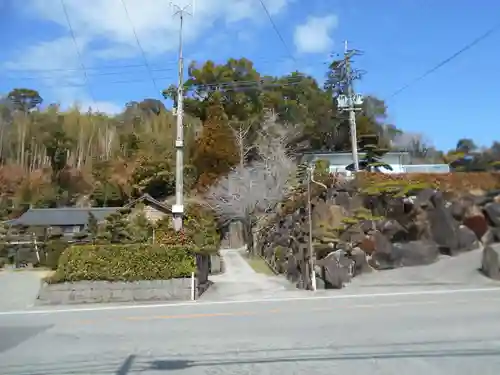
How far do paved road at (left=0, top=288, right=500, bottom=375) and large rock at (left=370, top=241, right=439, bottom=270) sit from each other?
19.6 feet

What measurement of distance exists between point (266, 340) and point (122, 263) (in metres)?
8.02

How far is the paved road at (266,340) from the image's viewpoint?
221 inches

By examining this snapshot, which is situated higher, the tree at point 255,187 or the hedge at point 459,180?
the tree at point 255,187

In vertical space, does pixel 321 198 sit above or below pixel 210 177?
below

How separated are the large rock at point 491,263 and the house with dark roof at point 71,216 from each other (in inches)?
873

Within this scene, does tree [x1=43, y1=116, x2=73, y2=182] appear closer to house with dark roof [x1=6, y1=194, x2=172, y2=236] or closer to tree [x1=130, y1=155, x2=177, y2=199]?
tree [x1=130, y1=155, x2=177, y2=199]

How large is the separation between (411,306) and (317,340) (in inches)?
172

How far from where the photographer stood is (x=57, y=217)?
110 ft

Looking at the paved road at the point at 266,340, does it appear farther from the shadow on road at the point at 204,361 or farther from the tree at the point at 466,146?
the tree at the point at 466,146

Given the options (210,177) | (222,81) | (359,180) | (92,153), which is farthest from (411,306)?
(92,153)

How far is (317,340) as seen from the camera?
7.00 metres

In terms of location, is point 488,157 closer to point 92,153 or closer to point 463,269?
point 463,269

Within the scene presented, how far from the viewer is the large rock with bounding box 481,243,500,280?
15.1 m

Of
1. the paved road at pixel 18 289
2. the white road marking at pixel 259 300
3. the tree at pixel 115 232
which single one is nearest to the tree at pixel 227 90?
the tree at pixel 115 232
